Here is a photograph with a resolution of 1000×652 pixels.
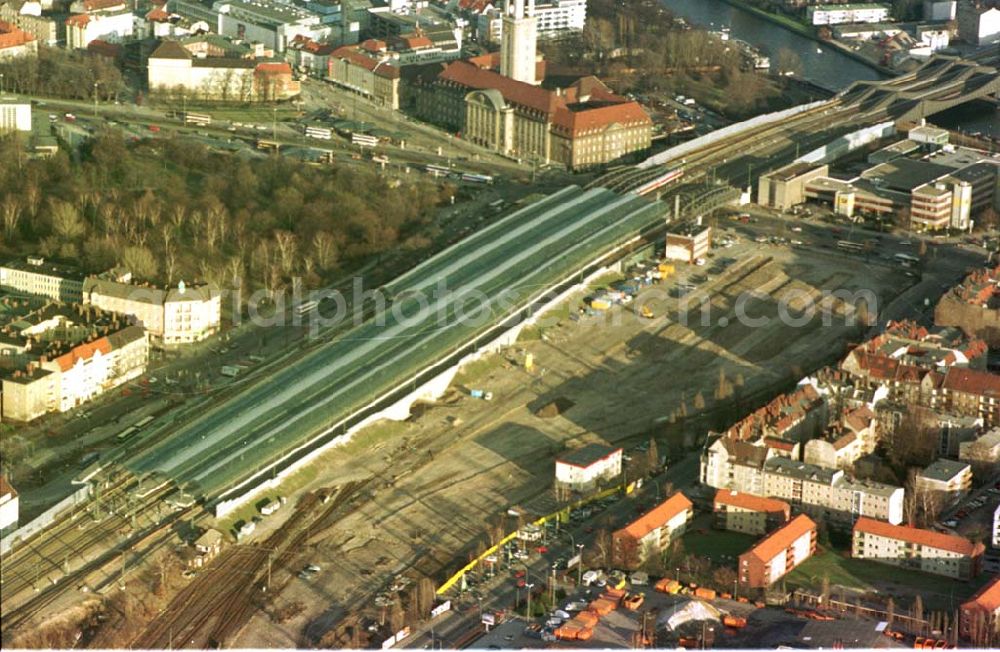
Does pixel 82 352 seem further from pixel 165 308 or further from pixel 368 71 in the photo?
pixel 368 71

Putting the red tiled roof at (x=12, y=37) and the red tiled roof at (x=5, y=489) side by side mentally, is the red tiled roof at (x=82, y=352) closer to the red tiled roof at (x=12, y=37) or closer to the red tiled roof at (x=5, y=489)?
the red tiled roof at (x=5, y=489)

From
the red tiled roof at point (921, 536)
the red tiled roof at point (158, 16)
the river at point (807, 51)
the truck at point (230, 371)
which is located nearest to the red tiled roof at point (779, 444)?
the red tiled roof at point (921, 536)

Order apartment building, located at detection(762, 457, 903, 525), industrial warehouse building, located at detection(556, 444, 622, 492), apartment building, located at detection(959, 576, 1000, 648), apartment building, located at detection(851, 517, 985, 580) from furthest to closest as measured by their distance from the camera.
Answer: industrial warehouse building, located at detection(556, 444, 622, 492)
apartment building, located at detection(762, 457, 903, 525)
apartment building, located at detection(851, 517, 985, 580)
apartment building, located at detection(959, 576, 1000, 648)

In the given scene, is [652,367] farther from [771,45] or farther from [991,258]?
[771,45]

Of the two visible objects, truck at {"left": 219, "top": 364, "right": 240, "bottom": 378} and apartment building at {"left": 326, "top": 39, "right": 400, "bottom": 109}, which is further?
apartment building at {"left": 326, "top": 39, "right": 400, "bottom": 109}

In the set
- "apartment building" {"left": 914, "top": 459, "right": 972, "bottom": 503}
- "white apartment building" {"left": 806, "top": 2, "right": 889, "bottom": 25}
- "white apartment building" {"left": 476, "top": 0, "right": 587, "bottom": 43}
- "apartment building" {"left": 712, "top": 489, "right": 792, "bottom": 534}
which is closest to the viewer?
"apartment building" {"left": 712, "top": 489, "right": 792, "bottom": 534}

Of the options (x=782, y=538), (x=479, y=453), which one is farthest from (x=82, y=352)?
(x=782, y=538)

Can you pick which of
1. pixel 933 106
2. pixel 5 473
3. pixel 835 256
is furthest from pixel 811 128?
pixel 5 473

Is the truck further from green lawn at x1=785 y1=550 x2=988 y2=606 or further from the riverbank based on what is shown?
the riverbank

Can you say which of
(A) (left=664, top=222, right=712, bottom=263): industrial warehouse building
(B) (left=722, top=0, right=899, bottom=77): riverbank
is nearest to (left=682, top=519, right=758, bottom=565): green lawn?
(A) (left=664, top=222, right=712, bottom=263): industrial warehouse building

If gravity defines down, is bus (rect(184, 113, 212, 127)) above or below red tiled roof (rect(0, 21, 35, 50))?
below
